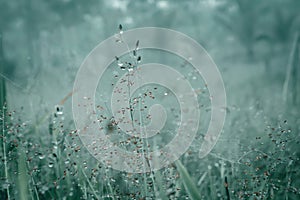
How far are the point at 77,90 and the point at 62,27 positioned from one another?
28.5 feet

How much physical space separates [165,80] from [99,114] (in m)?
1.54

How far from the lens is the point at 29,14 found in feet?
33.2

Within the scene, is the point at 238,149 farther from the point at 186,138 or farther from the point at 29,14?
the point at 29,14

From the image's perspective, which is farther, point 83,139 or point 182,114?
point 182,114

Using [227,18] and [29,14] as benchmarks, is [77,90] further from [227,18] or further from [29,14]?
[29,14]

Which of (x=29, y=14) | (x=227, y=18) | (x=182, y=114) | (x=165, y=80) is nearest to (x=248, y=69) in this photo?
(x=227, y=18)

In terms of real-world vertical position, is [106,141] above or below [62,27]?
below

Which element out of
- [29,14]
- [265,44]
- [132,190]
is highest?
[29,14]

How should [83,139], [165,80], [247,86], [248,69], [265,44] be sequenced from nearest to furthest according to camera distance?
[83,139], [165,80], [247,86], [248,69], [265,44]

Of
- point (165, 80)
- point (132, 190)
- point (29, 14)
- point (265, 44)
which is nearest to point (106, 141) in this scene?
point (132, 190)

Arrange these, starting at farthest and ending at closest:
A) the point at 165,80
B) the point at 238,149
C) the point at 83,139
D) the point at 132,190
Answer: the point at 165,80 < the point at 238,149 < the point at 83,139 < the point at 132,190

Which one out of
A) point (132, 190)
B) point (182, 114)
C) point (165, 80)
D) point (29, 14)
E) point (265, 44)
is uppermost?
point (29, 14)

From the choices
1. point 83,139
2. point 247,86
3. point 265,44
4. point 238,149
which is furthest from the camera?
point 265,44

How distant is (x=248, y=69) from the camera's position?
8.34 metres
